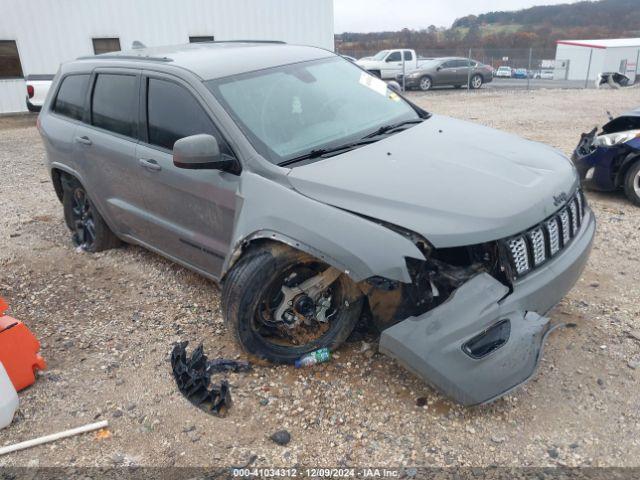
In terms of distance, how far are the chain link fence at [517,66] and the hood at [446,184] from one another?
19.6 metres

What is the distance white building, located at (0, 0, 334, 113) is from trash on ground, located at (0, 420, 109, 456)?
50.5 feet

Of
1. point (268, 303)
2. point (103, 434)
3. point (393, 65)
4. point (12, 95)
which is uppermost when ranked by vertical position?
point (268, 303)

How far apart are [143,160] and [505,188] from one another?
7.94 ft

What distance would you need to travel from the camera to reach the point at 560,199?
112 inches

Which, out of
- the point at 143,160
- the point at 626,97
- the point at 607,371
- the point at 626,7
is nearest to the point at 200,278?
the point at 143,160

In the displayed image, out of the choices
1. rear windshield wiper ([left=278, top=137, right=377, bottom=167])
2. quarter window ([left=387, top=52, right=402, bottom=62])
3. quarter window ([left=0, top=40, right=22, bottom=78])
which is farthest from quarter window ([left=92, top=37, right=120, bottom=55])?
rear windshield wiper ([left=278, top=137, right=377, bottom=167])

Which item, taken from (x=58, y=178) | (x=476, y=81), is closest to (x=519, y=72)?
(x=476, y=81)

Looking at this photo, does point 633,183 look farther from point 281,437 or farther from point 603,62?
point 603,62

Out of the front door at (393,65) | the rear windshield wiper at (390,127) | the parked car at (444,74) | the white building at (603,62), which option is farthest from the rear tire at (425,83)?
the rear windshield wiper at (390,127)

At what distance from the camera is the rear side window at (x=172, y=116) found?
3.31 metres

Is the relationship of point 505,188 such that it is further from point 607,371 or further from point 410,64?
point 410,64

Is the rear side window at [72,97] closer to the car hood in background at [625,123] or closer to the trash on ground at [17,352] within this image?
the trash on ground at [17,352]

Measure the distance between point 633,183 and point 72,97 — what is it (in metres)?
5.48

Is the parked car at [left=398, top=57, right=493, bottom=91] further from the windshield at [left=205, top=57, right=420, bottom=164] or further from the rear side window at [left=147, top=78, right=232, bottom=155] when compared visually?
the rear side window at [left=147, top=78, right=232, bottom=155]
